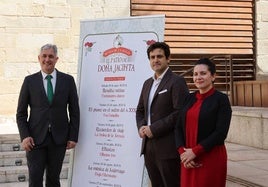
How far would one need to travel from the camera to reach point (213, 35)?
9.27 metres

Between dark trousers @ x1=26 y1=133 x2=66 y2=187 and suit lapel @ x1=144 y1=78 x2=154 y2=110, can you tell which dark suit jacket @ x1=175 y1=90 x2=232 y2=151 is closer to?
suit lapel @ x1=144 y1=78 x2=154 y2=110

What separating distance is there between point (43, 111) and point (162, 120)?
3.73 feet

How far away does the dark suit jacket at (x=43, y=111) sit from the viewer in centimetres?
368

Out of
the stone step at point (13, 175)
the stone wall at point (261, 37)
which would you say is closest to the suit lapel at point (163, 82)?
the stone step at point (13, 175)

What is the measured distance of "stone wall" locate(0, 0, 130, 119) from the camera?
7.79 meters

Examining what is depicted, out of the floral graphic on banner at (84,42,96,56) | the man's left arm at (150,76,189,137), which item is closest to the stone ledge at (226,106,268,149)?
the floral graphic on banner at (84,42,96,56)

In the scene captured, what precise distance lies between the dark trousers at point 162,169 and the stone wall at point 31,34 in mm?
5093

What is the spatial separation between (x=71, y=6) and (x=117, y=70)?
4.65 metres

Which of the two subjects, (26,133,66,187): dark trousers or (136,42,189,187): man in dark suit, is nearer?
(136,42,189,187): man in dark suit

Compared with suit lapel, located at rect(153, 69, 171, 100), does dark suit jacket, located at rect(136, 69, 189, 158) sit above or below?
below

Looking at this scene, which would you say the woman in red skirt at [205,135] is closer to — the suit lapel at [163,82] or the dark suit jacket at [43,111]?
the suit lapel at [163,82]

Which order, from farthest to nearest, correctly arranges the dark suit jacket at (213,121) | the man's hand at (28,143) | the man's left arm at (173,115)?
the man's hand at (28,143)
the man's left arm at (173,115)
the dark suit jacket at (213,121)

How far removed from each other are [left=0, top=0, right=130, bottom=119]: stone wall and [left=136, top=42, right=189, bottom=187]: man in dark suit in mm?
5061

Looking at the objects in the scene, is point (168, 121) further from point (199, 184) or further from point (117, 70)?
point (117, 70)
